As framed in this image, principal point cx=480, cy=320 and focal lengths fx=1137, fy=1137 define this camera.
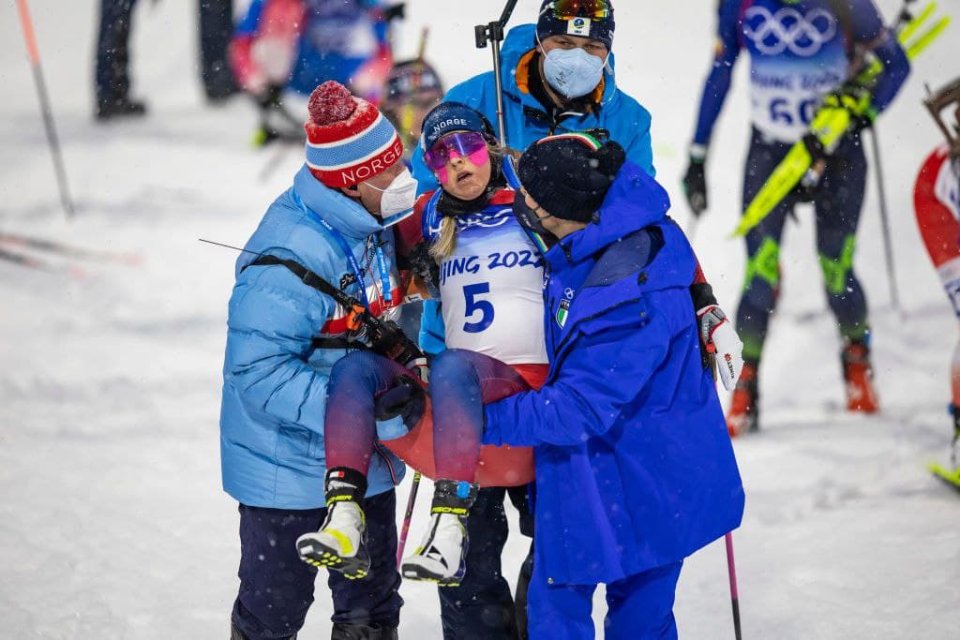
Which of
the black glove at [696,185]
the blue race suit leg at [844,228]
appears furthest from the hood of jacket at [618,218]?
the blue race suit leg at [844,228]

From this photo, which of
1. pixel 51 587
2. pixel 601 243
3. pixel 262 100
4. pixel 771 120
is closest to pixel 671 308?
pixel 601 243

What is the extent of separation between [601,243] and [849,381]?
4.04 m

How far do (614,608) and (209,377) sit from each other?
4654mm

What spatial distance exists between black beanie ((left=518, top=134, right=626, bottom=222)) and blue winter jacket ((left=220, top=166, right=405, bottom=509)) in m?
0.48

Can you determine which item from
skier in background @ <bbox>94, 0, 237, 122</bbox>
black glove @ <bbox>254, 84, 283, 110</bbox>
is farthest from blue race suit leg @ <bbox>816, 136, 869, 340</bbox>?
skier in background @ <bbox>94, 0, 237, 122</bbox>

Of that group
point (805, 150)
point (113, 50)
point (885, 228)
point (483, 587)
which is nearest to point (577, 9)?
point (483, 587)

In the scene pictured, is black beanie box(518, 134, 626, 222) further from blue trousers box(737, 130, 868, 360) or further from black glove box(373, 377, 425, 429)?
blue trousers box(737, 130, 868, 360)

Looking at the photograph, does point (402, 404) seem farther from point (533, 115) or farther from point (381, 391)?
point (533, 115)

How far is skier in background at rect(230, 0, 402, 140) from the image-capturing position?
30.9ft

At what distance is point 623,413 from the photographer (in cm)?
304

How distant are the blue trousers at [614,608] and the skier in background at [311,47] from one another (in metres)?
6.28

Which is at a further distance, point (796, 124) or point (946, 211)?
point (796, 124)

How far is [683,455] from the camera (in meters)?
3.03

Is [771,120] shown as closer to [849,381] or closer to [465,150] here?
[849,381]
